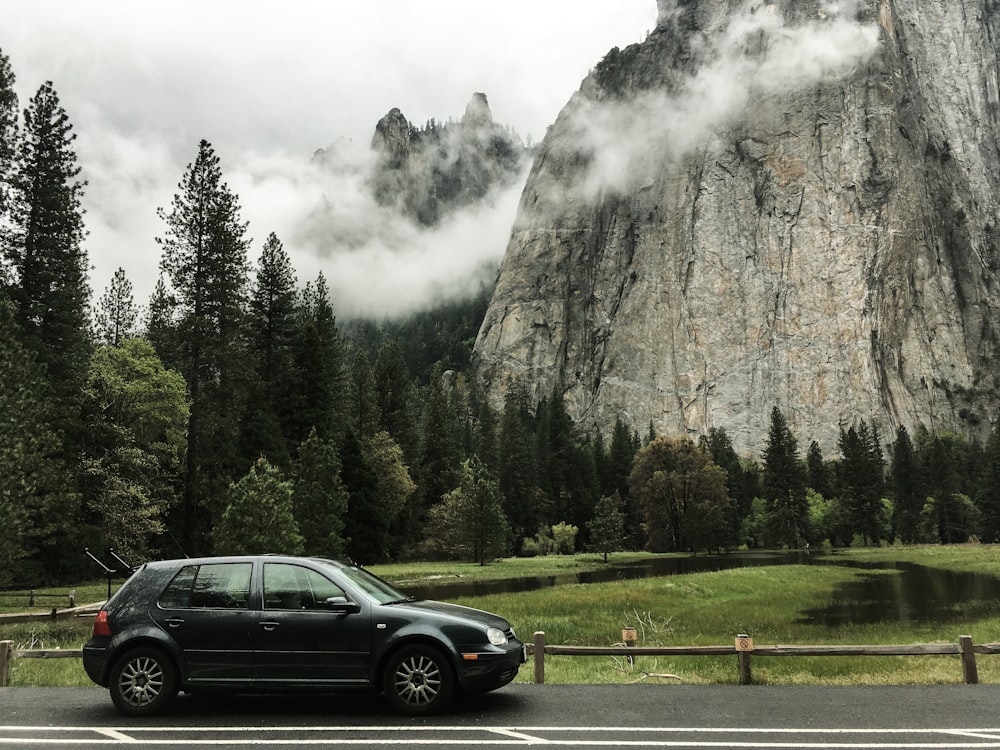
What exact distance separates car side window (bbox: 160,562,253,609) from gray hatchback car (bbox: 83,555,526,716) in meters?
0.01

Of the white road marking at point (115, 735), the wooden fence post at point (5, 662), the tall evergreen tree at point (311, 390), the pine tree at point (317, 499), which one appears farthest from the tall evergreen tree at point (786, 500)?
the white road marking at point (115, 735)

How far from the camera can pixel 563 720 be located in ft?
32.2

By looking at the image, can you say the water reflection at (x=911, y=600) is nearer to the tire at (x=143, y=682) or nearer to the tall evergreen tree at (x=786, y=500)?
the tire at (x=143, y=682)

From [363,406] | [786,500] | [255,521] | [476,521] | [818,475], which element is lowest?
[476,521]

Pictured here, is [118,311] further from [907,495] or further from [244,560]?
[907,495]

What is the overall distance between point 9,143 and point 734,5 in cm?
18818

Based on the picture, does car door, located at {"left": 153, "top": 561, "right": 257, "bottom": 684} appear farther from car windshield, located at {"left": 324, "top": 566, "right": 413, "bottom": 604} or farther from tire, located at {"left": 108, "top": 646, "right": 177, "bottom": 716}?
car windshield, located at {"left": 324, "top": 566, "right": 413, "bottom": 604}

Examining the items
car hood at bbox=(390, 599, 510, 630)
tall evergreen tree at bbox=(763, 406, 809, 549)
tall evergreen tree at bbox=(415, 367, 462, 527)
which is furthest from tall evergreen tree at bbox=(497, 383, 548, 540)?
car hood at bbox=(390, 599, 510, 630)

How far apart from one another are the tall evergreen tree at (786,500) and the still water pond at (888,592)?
4439 centimetres

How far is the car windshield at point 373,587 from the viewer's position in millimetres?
10484

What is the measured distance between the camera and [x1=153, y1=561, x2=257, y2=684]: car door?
10.0 meters

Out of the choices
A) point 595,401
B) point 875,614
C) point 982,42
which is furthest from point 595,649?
point 982,42

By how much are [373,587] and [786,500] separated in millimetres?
105854

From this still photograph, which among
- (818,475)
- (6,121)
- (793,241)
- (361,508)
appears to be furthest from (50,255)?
(793,241)
